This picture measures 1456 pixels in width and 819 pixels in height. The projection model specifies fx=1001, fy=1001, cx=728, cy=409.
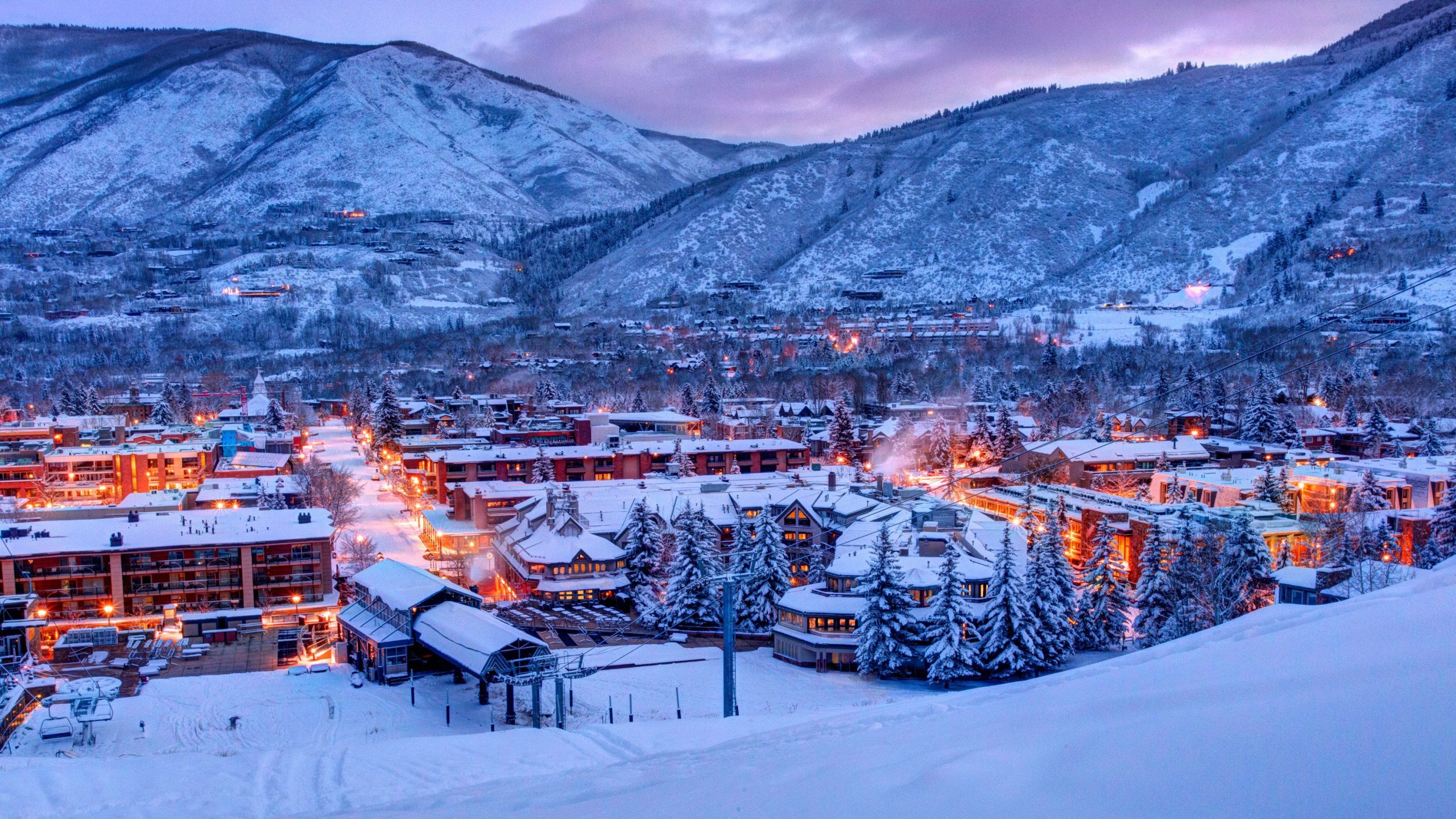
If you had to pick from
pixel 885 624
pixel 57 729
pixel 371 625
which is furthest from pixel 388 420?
pixel 57 729

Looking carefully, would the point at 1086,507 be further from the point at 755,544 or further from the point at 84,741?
the point at 84,741

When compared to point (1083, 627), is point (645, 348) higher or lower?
higher

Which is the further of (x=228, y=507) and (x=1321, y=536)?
(x=228, y=507)

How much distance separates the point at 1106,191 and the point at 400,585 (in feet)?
393

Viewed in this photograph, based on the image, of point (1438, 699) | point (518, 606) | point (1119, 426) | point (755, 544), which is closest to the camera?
point (1438, 699)

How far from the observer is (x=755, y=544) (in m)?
24.0

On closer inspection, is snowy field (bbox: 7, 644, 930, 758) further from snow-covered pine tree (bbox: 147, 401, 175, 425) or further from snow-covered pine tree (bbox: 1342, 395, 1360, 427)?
snow-covered pine tree (bbox: 147, 401, 175, 425)

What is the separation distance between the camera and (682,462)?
40031 mm

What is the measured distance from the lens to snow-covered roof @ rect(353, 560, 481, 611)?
19.5m

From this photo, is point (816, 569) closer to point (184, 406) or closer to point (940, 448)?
point (940, 448)

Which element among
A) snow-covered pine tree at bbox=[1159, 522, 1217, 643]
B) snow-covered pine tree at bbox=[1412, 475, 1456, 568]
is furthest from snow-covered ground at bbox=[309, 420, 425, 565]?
snow-covered pine tree at bbox=[1412, 475, 1456, 568]

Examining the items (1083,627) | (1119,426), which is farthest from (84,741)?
(1119,426)

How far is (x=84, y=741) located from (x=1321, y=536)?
27364 millimetres

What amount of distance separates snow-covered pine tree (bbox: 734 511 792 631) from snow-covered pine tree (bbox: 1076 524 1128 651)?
21.9 feet
